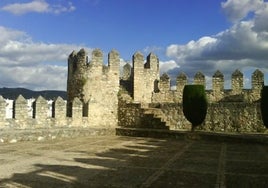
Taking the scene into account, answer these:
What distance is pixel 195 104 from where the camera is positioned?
1972 centimetres

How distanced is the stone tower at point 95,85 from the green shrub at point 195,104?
4491 mm

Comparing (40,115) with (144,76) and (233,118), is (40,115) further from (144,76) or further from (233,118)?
(233,118)

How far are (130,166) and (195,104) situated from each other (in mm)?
9624

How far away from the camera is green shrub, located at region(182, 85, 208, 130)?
64.4 ft

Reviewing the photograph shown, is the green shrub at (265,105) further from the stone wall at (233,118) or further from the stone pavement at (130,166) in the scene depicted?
the stone wall at (233,118)

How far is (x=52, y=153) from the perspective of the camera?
13.1m

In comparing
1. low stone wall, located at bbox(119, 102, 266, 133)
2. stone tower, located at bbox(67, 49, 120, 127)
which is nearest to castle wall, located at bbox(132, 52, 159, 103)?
stone tower, located at bbox(67, 49, 120, 127)

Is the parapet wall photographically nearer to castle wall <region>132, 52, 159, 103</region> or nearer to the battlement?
castle wall <region>132, 52, 159, 103</region>

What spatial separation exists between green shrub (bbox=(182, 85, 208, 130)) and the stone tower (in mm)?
4491

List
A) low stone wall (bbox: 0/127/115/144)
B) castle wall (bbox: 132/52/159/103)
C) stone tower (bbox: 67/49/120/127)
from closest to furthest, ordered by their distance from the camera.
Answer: low stone wall (bbox: 0/127/115/144), stone tower (bbox: 67/49/120/127), castle wall (bbox: 132/52/159/103)

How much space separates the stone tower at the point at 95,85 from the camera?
21672mm

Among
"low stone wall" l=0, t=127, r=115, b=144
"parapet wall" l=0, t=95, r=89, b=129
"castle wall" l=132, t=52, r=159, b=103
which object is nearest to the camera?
"low stone wall" l=0, t=127, r=115, b=144

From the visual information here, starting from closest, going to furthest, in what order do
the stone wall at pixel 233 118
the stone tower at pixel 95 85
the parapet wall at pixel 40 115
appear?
the parapet wall at pixel 40 115
the stone wall at pixel 233 118
the stone tower at pixel 95 85

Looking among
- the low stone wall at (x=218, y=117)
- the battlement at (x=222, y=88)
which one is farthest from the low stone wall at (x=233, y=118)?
the battlement at (x=222, y=88)
